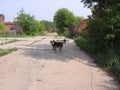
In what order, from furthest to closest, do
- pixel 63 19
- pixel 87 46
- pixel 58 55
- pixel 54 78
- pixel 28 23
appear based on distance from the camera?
pixel 63 19 → pixel 28 23 → pixel 87 46 → pixel 58 55 → pixel 54 78

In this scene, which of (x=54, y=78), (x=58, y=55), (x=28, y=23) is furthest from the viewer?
(x=28, y=23)

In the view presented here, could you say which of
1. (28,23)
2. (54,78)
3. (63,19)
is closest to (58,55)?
(54,78)

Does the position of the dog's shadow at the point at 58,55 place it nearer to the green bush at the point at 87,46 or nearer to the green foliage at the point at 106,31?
the green bush at the point at 87,46

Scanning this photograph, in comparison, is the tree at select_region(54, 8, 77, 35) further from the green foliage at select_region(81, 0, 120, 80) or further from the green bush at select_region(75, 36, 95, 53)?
the green foliage at select_region(81, 0, 120, 80)

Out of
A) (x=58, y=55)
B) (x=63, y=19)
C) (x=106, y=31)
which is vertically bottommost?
(x=58, y=55)

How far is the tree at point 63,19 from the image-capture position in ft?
349

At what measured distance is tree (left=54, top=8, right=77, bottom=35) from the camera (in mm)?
106463

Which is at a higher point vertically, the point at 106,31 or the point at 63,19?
the point at 63,19

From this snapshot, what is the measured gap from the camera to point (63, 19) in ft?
357

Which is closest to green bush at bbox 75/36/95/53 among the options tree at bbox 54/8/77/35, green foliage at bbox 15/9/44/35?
green foliage at bbox 15/9/44/35

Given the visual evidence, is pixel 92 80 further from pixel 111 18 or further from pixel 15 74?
pixel 111 18

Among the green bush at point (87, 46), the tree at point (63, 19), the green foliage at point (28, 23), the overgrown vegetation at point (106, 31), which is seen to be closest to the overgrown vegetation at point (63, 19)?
the tree at point (63, 19)

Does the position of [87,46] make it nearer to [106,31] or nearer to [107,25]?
[106,31]

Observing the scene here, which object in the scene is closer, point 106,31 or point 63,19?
point 106,31
